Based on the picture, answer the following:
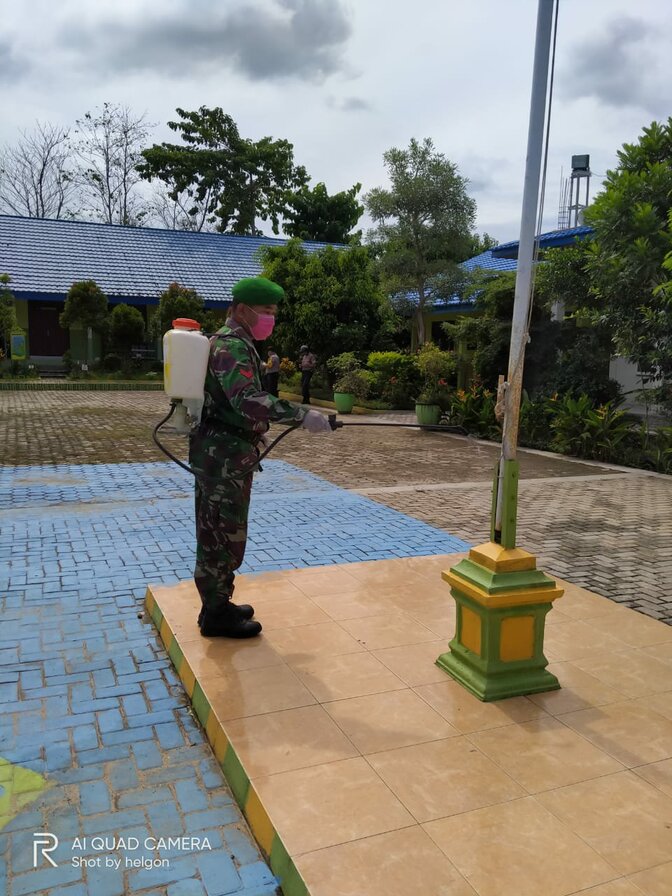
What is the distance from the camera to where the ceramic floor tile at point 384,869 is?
6.47 ft

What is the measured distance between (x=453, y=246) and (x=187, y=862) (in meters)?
15.9

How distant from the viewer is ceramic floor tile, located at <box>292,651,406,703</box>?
3.10 m

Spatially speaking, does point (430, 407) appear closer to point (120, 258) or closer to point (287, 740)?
point (287, 740)

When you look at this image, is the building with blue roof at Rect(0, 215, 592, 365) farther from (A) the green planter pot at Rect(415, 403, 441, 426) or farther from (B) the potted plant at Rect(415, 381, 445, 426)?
(A) the green planter pot at Rect(415, 403, 441, 426)

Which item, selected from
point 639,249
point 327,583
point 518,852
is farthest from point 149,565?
point 639,249

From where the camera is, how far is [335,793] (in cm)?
239

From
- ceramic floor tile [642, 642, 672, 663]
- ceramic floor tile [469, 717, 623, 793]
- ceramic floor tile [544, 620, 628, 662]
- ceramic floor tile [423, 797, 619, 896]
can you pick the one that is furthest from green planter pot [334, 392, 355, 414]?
ceramic floor tile [423, 797, 619, 896]

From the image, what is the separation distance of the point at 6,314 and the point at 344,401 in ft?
35.7

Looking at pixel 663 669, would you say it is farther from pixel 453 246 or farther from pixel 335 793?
pixel 453 246

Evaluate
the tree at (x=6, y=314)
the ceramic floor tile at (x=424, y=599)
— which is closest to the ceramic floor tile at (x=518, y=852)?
the ceramic floor tile at (x=424, y=599)

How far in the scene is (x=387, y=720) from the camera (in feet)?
9.39

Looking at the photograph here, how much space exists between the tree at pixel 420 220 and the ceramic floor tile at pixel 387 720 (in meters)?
14.7

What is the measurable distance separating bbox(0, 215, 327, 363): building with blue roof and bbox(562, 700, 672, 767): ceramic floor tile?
20809mm

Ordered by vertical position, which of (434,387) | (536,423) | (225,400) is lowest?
(536,423)
